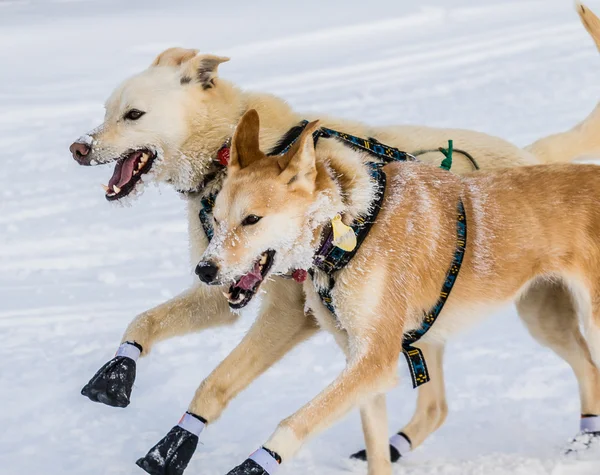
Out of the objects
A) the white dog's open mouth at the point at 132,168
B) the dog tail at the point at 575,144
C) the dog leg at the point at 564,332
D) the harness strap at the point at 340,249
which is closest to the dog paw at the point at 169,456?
the harness strap at the point at 340,249

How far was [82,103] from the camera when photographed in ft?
42.5

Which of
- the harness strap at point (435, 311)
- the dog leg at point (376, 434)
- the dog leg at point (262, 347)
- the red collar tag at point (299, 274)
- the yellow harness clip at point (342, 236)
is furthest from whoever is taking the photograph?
the dog leg at point (262, 347)

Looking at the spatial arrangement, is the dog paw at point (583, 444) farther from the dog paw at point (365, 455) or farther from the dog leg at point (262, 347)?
the dog leg at point (262, 347)

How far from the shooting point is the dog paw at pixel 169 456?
13.2ft

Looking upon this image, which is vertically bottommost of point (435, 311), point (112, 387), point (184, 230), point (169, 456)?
point (184, 230)

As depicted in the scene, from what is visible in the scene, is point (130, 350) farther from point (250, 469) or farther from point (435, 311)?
point (435, 311)

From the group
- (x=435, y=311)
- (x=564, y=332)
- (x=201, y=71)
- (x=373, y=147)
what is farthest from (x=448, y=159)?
(x=201, y=71)

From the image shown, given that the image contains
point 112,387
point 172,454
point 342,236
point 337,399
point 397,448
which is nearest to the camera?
point 337,399

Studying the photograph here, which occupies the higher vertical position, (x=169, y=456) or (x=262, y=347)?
(x=262, y=347)

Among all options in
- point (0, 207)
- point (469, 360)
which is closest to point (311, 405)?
point (469, 360)

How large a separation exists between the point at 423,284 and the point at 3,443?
7.07 ft

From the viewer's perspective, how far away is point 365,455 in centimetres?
470

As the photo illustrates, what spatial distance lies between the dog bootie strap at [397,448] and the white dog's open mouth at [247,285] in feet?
4.26

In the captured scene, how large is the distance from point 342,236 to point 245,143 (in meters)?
0.55
